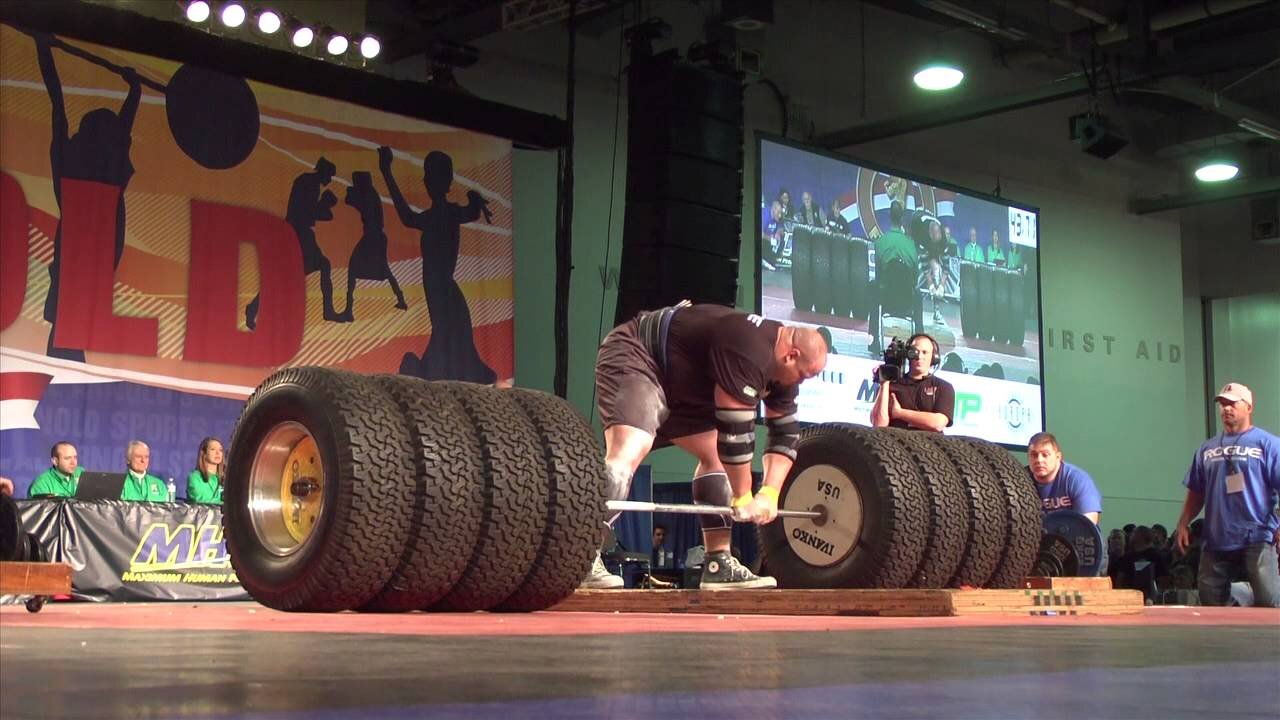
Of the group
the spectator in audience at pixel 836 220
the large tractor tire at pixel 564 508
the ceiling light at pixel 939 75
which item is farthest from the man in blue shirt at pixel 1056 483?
the spectator in audience at pixel 836 220

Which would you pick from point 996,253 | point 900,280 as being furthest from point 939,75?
point 996,253

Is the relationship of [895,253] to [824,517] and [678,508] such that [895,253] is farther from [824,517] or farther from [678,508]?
[678,508]

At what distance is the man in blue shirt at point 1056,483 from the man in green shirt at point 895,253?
7.47m

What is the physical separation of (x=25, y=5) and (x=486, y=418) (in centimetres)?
765

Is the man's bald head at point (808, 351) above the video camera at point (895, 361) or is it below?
below

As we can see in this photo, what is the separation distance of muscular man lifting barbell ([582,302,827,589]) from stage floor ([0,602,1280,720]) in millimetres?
1696

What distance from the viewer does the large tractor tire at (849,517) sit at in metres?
4.91

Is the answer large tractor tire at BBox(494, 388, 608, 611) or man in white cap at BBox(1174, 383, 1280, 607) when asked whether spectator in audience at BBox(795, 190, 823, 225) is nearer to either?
man in white cap at BBox(1174, 383, 1280, 607)

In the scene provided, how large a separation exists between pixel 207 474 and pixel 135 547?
1.07 meters

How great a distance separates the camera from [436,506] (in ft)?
10.9

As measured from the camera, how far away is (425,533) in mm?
3330

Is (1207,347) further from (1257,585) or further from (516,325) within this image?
(1257,585)

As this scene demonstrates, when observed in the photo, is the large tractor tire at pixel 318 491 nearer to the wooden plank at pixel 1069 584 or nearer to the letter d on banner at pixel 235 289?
the wooden plank at pixel 1069 584

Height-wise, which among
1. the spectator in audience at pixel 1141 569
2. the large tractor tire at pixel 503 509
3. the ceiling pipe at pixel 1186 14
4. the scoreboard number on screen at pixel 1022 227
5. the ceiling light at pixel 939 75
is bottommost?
the spectator in audience at pixel 1141 569
